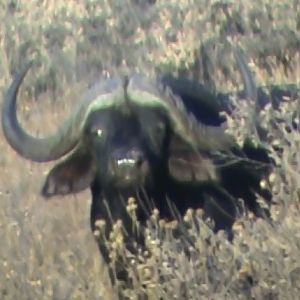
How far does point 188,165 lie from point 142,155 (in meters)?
0.72

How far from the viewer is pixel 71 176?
742 centimetres

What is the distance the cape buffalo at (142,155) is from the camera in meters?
6.82

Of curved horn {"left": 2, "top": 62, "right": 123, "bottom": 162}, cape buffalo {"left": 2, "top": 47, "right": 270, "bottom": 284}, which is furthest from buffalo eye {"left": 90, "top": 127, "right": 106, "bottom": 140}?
curved horn {"left": 2, "top": 62, "right": 123, "bottom": 162}

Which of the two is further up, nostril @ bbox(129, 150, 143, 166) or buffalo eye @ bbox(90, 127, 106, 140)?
buffalo eye @ bbox(90, 127, 106, 140)

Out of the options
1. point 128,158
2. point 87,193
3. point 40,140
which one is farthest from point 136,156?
point 87,193

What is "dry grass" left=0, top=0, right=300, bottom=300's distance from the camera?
20.0ft

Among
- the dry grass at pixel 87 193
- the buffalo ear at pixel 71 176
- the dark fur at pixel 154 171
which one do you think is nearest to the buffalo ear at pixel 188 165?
the dark fur at pixel 154 171

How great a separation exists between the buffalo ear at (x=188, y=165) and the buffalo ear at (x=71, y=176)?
42cm

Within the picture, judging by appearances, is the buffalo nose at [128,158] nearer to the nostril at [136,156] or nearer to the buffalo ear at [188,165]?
the nostril at [136,156]

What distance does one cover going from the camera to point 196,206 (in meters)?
7.44

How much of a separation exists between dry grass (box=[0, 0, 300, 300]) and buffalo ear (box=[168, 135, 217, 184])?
57 cm

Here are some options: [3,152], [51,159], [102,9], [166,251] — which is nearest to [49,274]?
[51,159]

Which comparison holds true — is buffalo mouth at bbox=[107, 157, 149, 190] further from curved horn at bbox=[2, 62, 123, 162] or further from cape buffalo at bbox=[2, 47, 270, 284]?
curved horn at bbox=[2, 62, 123, 162]

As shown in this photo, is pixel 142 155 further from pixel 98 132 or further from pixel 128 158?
pixel 98 132
